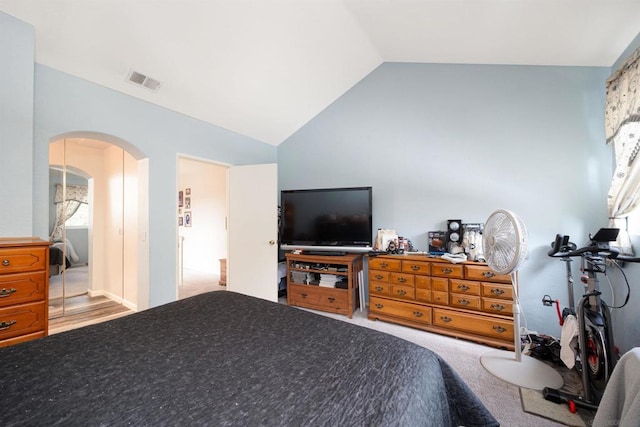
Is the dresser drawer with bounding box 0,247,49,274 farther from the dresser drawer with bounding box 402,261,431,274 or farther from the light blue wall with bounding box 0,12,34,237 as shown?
the dresser drawer with bounding box 402,261,431,274

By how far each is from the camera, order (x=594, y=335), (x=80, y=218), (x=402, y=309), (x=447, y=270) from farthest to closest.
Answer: (x=80, y=218), (x=402, y=309), (x=447, y=270), (x=594, y=335)

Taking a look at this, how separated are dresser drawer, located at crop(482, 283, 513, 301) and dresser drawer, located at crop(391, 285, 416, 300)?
0.65 m

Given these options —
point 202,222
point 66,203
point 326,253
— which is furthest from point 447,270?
point 202,222

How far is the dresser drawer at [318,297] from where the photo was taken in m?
2.96

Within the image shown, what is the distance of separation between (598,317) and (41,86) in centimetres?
439

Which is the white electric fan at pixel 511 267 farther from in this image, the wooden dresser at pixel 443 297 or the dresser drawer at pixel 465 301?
the dresser drawer at pixel 465 301

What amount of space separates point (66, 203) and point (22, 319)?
2.13 metres

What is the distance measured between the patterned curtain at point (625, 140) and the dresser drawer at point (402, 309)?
5.16 feet

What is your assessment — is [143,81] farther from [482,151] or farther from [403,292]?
[482,151]

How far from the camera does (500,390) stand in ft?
5.65

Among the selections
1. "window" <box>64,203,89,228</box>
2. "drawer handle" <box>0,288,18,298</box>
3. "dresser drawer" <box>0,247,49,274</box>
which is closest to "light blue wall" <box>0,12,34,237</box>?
"dresser drawer" <box>0,247,49,274</box>

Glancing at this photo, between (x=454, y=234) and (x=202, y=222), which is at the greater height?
(x=202, y=222)

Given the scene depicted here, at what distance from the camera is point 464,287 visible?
7.68ft

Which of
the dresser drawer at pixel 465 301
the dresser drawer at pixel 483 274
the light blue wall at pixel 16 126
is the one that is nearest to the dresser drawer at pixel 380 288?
the dresser drawer at pixel 465 301
